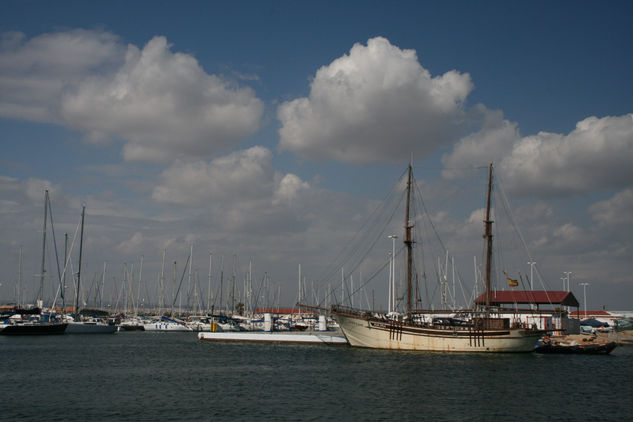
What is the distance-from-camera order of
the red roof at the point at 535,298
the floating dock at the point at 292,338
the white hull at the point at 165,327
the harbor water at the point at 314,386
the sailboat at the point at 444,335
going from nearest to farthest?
the harbor water at the point at 314,386 < the sailboat at the point at 444,335 < the floating dock at the point at 292,338 < the red roof at the point at 535,298 < the white hull at the point at 165,327

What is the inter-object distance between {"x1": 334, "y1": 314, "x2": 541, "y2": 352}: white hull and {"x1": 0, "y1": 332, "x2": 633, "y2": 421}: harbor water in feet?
6.33

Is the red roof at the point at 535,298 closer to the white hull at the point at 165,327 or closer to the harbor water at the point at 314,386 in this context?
the harbor water at the point at 314,386

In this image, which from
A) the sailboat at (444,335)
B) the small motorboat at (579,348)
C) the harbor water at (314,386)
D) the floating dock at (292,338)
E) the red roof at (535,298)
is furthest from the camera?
the red roof at (535,298)

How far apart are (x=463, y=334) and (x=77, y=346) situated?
49.5 metres

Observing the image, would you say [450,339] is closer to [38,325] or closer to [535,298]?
[535,298]

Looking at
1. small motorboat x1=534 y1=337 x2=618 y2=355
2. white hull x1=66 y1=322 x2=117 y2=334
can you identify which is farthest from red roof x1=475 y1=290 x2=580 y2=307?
white hull x1=66 y1=322 x2=117 y2=334

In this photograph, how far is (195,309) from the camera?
14312cm

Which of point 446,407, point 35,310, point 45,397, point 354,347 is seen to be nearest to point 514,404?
point 446,407

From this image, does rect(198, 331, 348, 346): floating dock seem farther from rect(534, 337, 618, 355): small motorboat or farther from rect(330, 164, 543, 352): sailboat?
rect(534, 337, 618, 355): small motorboat

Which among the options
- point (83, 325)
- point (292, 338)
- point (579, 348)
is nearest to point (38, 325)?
point (83, 325)

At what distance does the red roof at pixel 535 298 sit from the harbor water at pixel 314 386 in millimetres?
30834

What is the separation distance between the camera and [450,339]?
64.4m

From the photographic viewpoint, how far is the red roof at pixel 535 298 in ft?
319

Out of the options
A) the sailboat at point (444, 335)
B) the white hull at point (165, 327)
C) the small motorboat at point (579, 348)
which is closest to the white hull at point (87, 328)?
the white hull at point (165, 327)
